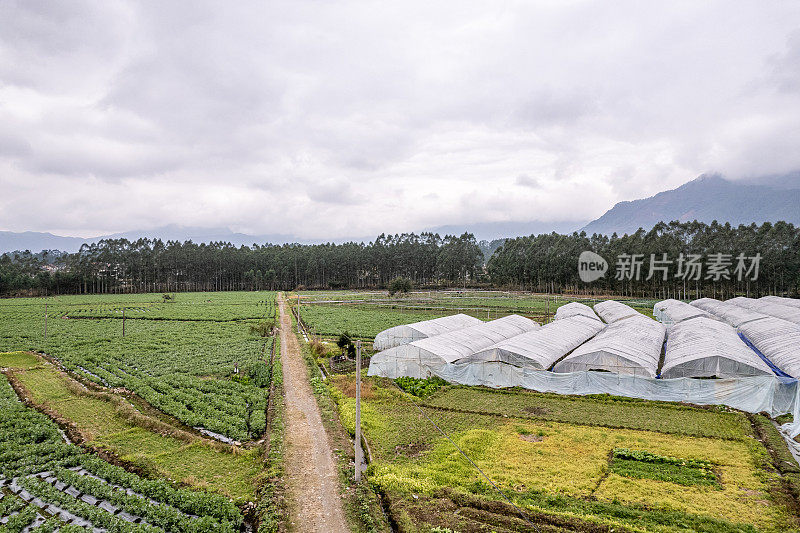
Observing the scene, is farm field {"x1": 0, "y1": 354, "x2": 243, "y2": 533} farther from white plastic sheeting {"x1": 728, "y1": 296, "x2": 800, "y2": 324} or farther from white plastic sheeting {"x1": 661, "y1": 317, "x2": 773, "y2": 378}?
white plastic sheeting {"x1": 728, "y1": 296, "x2": 800, "y2": 324}

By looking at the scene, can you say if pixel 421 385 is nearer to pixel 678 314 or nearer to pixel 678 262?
pixel 678 314

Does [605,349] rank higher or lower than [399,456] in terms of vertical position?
higher

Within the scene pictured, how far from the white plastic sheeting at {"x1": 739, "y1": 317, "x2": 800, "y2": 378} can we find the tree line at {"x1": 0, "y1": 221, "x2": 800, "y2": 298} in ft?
145

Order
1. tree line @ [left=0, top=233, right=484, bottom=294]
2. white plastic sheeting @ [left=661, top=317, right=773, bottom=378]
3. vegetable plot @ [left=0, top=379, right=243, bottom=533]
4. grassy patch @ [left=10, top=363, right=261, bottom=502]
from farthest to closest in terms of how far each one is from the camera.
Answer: tree line @ [left=0, top=233, right=484, bottom=294]
white plastic sheeting @ [left=661, top=317, right=773, bottom=378]
grassy patch @ [left=10, top=363, right=261, bottom=502]
vegetable plot @ [left=0, top=379, right=243, bottom=533]

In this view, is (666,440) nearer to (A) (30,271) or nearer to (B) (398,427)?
(B) (398,427)

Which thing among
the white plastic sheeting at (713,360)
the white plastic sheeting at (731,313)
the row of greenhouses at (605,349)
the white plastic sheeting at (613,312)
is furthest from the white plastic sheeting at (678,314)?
the white plastic sheeting at (713,360)

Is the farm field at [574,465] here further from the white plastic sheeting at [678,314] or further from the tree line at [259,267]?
the tree line at [259,267]

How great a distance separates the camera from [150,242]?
450ft

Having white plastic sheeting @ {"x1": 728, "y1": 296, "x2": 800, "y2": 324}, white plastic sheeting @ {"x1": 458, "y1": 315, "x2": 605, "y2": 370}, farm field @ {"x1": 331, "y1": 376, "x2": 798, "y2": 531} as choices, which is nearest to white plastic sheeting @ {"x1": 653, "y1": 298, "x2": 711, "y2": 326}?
white plastic sheeting @ {"x1": 728, "y1": 296, "x2": 800, "y2": 324}

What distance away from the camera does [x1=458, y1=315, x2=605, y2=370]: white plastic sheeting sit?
2481 centimetres

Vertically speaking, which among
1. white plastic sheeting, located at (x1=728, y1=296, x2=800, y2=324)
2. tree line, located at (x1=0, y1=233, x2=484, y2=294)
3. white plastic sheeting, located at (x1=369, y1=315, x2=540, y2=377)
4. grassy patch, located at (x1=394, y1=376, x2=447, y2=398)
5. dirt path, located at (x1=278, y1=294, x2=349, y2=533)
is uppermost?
tree line, located at (x1=0, y1=233, x2=484, y2=294)

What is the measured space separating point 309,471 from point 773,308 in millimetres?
55499

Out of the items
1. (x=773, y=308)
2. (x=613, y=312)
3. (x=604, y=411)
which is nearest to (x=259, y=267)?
(x=613, y=312)

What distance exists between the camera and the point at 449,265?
112 metres
